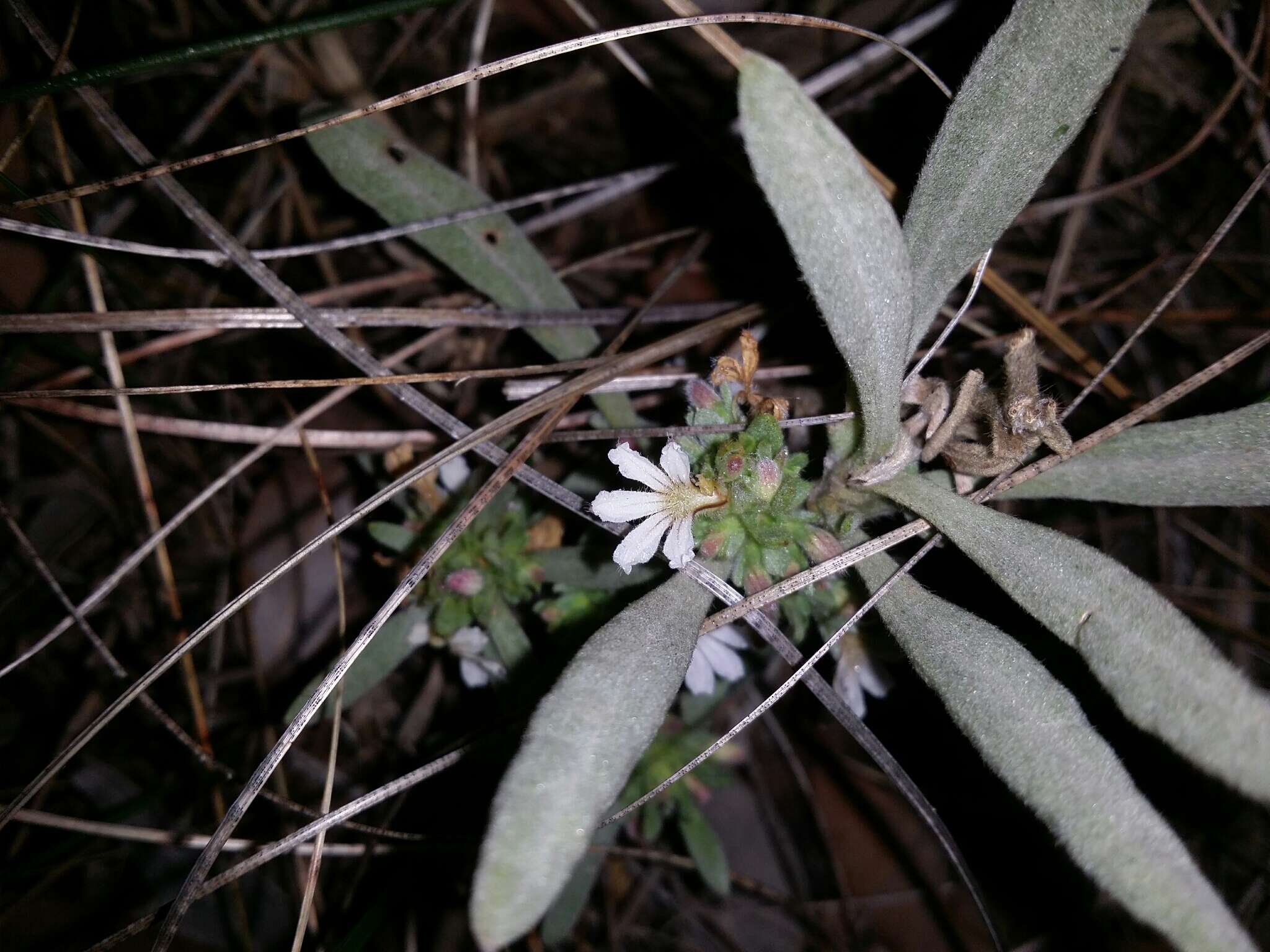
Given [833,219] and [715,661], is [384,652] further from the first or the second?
[833,219]

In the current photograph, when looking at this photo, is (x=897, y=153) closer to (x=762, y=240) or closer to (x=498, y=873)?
(x=762, y=240)

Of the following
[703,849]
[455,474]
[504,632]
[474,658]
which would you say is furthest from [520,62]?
[703,849]

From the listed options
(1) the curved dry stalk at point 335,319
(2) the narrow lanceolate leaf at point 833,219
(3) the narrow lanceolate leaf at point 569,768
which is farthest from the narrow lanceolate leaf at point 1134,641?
(1) the curved dry stalk at point 335,319

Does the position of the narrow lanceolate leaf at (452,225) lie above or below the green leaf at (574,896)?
above

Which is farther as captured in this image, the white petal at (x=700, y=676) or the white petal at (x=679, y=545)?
the white petal at (x=700, y=676)

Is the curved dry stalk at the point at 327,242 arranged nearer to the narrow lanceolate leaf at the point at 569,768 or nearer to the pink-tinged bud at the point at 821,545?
the pink-tinged bud at the point at 821,545

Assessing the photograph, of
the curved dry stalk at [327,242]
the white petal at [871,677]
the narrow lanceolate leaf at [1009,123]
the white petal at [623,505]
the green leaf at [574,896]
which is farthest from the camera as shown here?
the green leaf at [574,896]

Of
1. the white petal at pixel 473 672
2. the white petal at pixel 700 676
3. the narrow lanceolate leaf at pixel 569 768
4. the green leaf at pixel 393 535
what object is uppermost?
the narrow lanceolate leaf at pixel 569 768
